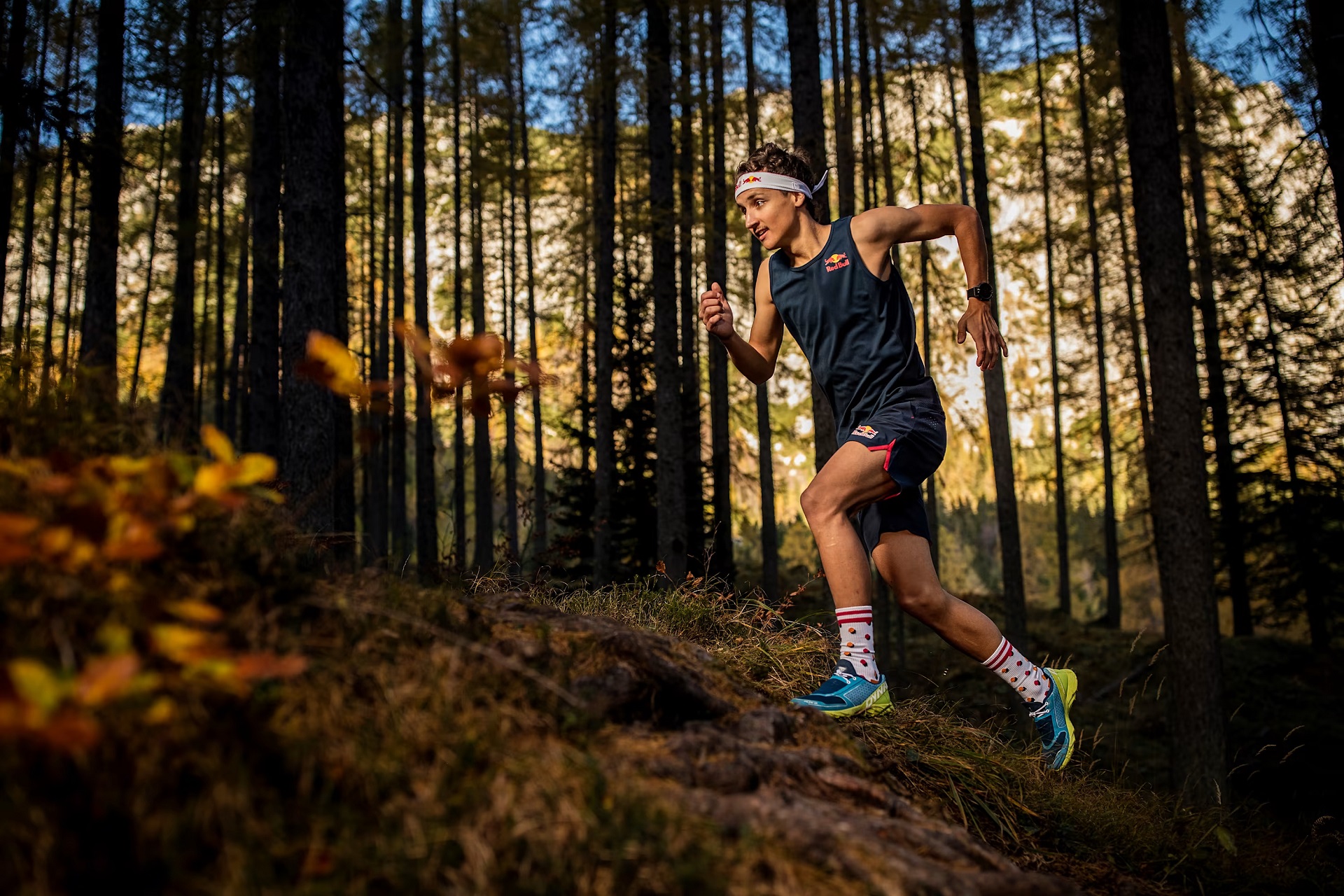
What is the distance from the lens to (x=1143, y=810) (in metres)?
3.60

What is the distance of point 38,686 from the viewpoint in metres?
1.19

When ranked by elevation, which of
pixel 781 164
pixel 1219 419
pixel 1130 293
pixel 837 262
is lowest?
pixel 837 262

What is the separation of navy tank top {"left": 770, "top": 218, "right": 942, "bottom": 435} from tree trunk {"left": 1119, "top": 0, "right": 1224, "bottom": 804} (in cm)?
408

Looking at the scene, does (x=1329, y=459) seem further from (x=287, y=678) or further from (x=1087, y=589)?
(x=1087, y=589)

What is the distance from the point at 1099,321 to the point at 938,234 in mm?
17251

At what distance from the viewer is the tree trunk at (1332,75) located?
21.5 feet

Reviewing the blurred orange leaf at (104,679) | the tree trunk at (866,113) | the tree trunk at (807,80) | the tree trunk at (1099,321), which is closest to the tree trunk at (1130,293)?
the tree trunk at (1099,321)

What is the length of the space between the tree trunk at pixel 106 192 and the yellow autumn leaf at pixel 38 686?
846cm

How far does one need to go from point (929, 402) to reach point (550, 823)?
240 cm

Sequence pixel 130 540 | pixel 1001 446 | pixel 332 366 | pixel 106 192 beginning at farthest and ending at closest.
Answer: pixel 1001 446, pixel 106 192, pixel 332 366, pixel 130 540

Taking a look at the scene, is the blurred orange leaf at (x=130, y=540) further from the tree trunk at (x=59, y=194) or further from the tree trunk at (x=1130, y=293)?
the tree trunk at (x=1130, y=293)

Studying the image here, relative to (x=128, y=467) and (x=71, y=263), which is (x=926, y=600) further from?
(x=71, y=263)

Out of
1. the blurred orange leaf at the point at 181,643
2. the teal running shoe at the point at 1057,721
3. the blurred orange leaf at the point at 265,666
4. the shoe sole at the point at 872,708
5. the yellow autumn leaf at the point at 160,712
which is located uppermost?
the blurred orange leaf at the point at 181,643

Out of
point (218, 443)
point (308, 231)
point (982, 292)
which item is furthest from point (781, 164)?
point (308, 231)
